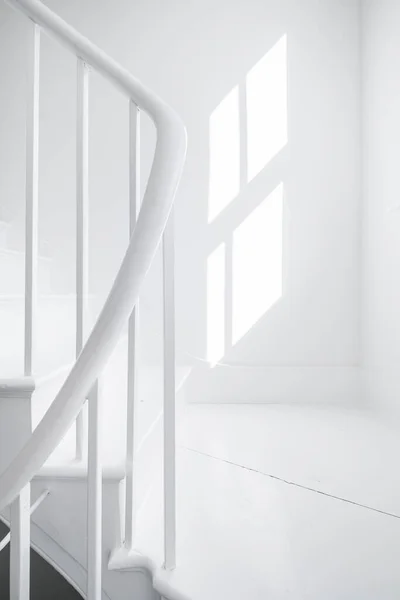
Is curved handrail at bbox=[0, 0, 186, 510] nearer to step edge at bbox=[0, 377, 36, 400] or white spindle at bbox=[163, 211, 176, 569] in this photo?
white spindle at bbox=[163, 211, 176, 569]

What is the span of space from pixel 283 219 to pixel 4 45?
1.86 metres

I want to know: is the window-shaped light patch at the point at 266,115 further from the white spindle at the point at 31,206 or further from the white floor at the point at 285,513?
the white spindle at the point at 31,206

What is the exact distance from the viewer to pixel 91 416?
2.30ft

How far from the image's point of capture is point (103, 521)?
831 mm

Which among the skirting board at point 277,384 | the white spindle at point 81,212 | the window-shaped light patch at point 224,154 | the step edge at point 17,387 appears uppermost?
the window-shaped light patch at point 224,154

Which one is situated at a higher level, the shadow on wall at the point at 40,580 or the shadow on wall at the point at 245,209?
the shadow on wall at the point at 245,209

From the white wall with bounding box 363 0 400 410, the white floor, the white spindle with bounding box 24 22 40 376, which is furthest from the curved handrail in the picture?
the white wall with bounding box 363 0 400 410

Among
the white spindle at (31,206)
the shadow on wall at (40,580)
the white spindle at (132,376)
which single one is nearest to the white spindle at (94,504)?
the white spindle at (132,376)

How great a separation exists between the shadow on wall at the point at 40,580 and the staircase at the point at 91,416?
28cm

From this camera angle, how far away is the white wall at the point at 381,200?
1.96 metres

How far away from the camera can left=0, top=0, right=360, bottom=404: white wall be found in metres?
2.31

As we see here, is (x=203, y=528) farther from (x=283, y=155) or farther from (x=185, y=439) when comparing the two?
(x=283, y=155)

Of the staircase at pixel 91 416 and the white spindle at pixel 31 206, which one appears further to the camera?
the white spindle at pixel 31 206

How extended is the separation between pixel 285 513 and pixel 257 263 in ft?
4.73
